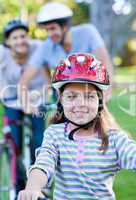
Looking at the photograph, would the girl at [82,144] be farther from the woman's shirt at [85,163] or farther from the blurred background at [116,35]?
the blurred background at [116,35]

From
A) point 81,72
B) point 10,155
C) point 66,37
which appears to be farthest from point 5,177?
point 81,72

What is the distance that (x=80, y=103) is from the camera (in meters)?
3.49

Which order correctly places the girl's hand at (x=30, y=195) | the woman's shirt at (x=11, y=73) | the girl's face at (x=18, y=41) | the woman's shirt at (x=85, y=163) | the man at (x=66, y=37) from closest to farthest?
the girl's hand at (x=30, y=195) < the woman's shirt at (x=85, y=163) < the man at (x=66, y=37) < the girl's face at (x=18, y=41) < the woman's shirt at (x=11, y=73)

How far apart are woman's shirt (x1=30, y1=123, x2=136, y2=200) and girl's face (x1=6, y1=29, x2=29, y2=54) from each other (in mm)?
2865

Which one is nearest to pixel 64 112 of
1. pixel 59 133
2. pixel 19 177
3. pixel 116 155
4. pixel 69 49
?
pixel 59 133

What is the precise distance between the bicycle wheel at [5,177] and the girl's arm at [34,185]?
3.18 metres

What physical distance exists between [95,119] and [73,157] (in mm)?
292

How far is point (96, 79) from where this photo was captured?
3535mm

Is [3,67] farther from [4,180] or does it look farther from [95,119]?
[95,119]

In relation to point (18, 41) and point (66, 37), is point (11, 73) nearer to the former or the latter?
point (18, 41)

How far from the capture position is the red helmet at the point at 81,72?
11.5 feet

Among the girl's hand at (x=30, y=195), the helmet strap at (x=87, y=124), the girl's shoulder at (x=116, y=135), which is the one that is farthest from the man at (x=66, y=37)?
the girl's hand at (x=30, y=195)

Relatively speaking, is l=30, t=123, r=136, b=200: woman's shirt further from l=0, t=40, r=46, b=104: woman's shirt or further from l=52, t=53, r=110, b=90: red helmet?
l=0, t=40, r=46, b=104: woman's shirt

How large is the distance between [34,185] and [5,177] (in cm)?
357
